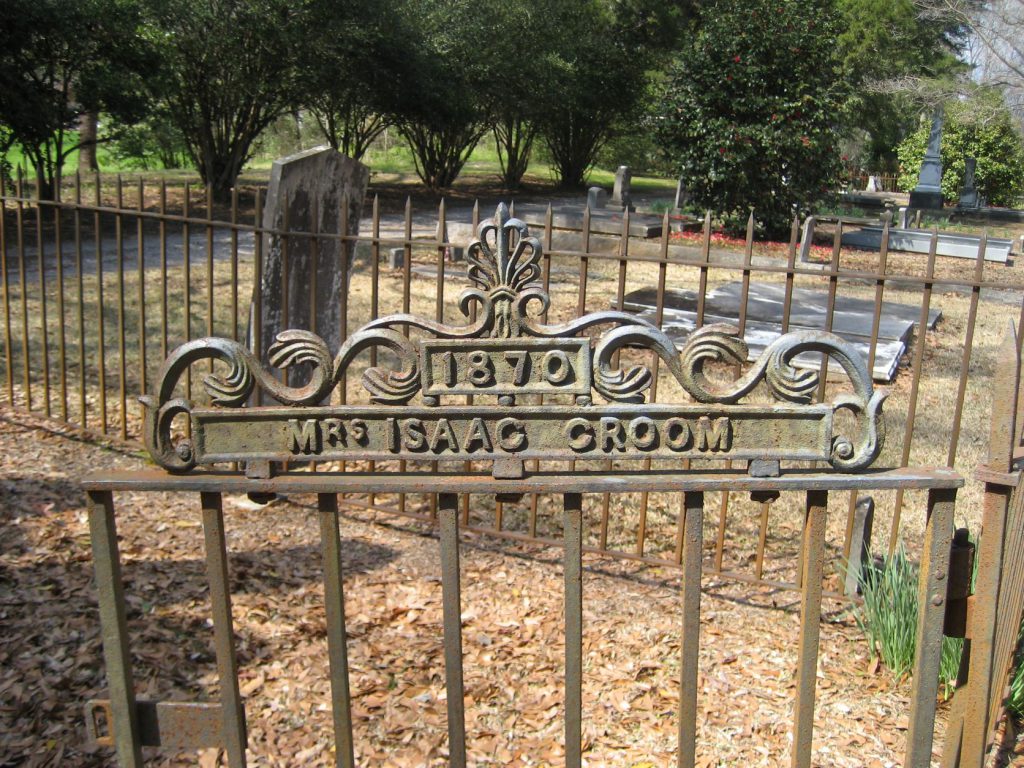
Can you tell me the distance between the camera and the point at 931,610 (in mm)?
1913

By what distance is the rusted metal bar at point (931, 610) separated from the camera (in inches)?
74.5

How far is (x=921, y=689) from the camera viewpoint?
194 centimetres

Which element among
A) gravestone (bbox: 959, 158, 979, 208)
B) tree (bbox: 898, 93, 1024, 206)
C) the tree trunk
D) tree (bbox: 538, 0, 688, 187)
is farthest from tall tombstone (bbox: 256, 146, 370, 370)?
gravestone (bbox: 959, 158, 979, 208)

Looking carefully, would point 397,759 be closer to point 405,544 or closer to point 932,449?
point 405,544

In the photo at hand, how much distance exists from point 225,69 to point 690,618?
1790cm

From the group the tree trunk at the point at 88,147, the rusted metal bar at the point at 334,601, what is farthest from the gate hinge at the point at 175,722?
the tree trunk at the point at 88,147

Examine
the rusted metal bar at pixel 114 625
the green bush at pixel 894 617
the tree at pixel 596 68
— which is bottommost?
the green bush at pixel 894 617

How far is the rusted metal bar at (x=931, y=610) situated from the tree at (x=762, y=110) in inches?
633

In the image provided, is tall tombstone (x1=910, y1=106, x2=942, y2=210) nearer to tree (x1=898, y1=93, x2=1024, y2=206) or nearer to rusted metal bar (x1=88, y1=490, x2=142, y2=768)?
tree (x1=898, y1=93, x2=1024, y2=206)

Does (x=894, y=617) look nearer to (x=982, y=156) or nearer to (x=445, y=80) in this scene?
(x=445, y=80)

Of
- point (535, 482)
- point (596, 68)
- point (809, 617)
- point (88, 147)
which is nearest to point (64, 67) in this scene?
point (88, 147)

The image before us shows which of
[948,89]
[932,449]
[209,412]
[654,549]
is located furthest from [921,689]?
[948,89]

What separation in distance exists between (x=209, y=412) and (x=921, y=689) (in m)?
1.55

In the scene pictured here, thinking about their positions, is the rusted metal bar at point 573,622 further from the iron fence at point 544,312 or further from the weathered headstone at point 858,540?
the weathered headstone at point 858,540
